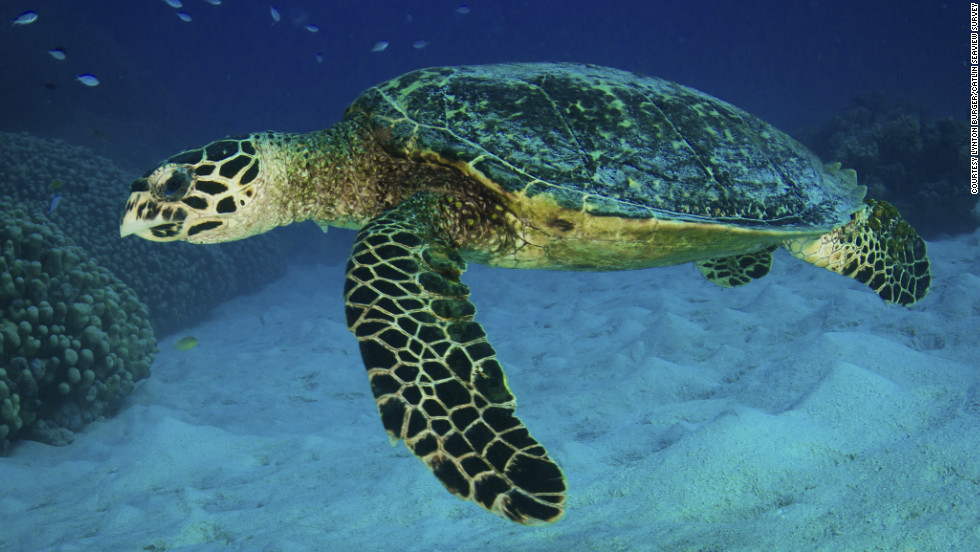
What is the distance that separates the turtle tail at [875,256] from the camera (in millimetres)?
3803

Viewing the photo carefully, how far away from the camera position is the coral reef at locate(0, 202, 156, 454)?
14.0ft

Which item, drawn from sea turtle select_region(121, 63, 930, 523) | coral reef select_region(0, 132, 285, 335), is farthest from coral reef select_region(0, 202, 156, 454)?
coral reef select_region(0, 132, 285, 335)

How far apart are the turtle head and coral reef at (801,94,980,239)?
1057cm

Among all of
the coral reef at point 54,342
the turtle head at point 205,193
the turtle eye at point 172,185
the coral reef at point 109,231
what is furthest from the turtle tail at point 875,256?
the coral reef at point 109,231

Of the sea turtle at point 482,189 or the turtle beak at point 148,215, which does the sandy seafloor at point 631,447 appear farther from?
the turtle beak at point 148,215

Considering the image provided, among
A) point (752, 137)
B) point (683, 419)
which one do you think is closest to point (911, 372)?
point (683, 419)

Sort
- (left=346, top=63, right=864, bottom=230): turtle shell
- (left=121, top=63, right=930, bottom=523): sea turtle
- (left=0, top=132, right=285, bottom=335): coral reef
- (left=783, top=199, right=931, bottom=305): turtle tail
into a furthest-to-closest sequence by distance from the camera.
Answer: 1. (left=0, top=132, right=285, bottom=335): coral reef
2. (left=783, top=199, right=931, bottom=305): turtle tail
3. (left=346, top=63, right=864, bottom=230): turtle shell
4. (left=121, top=63, right=930, bottom=523): sea turtle

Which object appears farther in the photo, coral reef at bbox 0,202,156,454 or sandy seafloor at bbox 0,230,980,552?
→ coral reef at bbox 0,202,156,454

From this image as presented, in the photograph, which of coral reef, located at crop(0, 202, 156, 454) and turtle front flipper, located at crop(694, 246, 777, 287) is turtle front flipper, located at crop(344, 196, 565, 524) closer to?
turtle front flipper, located at crop(694, 246, 777, 287)

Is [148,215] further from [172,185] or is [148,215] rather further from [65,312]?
[65,312]

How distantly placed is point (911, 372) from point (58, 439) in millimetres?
6604

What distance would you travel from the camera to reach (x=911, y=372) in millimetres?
3115

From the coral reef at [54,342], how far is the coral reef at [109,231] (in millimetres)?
3327

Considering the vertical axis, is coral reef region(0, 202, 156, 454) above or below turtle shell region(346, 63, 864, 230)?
below
